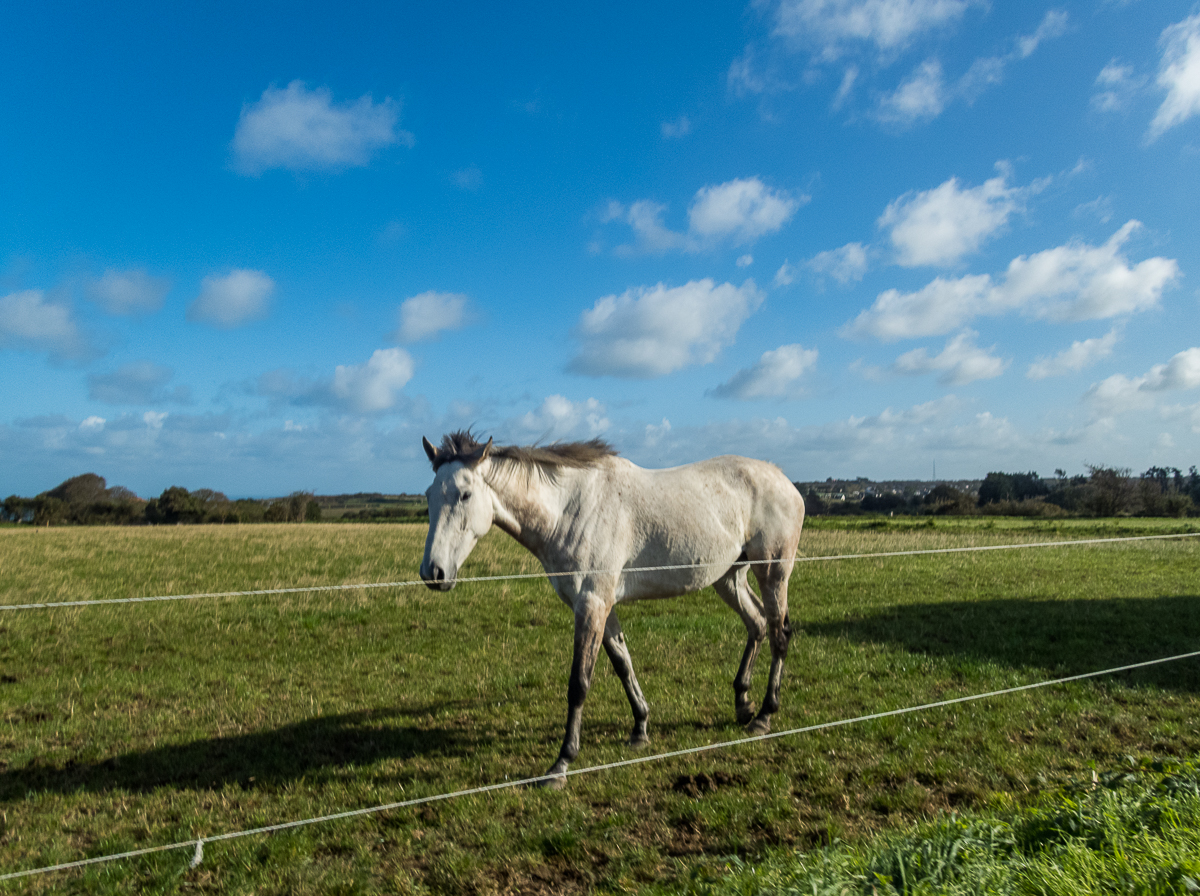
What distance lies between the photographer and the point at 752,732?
18.8ft

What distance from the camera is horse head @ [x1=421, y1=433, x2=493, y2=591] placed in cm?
470

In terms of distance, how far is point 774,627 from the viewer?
20.3 feet

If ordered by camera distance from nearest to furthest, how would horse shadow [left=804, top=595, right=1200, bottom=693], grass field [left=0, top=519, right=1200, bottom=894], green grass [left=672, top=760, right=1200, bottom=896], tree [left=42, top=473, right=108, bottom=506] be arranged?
green grass [left=672, top=760, right=1200, bottom=896] → grass field [left=0, top=519, right=1200, bottom=894] → horse shadow [left=804, top=595, right=1200, bottom=693] → tree [left=42, top=473, right=108, bottom=506]

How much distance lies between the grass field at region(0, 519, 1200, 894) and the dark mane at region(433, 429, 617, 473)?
2.41 meters

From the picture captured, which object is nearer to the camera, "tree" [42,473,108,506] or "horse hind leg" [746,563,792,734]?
"horse hind leg" [746,563,792,734]

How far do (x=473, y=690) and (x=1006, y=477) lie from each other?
6276cm

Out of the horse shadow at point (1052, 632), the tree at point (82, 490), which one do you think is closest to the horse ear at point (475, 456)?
the horse shadow at point (1052, 632)

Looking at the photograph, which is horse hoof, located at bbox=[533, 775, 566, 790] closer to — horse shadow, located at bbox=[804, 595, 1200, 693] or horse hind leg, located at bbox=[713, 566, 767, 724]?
horse hind leg, located at bbox=[713, 566, 767, 724]

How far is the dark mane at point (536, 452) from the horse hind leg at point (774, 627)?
186cm

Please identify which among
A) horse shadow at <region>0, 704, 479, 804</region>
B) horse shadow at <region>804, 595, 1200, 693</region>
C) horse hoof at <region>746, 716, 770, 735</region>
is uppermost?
horse hoof at <region>746, 716, 770, 735</region>

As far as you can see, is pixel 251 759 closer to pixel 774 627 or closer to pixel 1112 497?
pixel 774 627

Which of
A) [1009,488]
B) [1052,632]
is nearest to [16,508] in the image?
[1052,632]

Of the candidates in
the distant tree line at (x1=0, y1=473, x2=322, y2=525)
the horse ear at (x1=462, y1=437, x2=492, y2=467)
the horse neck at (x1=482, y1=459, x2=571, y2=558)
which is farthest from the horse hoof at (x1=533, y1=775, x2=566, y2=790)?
the distant tree line at (x1=0, y1=473, x2=322, y2=525)

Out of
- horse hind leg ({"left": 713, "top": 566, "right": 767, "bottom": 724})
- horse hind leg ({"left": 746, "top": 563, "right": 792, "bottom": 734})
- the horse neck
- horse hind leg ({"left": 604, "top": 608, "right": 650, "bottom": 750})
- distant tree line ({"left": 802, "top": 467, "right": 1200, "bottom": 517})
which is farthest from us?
distant tree line ({"left": 802, "top": 467, "right": 1200, "bottom": 517})
